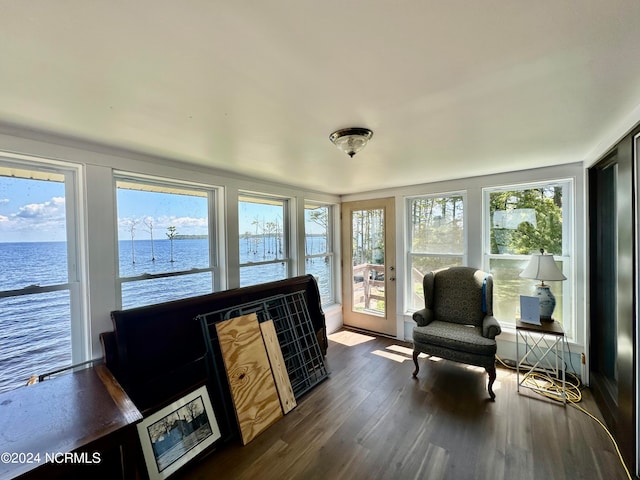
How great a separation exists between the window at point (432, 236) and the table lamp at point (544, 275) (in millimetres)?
861

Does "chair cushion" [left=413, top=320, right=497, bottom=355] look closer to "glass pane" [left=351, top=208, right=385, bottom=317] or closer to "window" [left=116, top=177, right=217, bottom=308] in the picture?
"glass pane" [left=351, top=208, right=385, bottom=317]

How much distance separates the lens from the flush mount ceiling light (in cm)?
177

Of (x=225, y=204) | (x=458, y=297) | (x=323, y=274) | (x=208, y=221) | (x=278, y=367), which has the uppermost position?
(x=225, y=204)

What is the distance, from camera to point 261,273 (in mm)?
3451

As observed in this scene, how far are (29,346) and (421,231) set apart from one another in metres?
4.15

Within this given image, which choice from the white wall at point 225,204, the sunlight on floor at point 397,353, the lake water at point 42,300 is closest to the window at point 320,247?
the white wall at point 225,204

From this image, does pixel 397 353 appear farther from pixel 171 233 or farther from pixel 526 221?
pixel 171 233

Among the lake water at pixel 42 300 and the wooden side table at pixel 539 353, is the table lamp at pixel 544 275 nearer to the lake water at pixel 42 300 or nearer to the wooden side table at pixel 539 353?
the wooden side table at pixel 539 353

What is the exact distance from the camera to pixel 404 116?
1.61 m

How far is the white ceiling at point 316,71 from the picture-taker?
87 centimetres

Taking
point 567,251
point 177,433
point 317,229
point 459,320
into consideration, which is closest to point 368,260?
point 317,229

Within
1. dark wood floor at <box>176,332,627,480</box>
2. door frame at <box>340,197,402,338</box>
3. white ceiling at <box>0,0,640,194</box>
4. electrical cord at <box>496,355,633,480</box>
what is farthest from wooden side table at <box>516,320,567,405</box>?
white ceiling at <box>0,0,640,194</box>

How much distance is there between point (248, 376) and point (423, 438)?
1.47m

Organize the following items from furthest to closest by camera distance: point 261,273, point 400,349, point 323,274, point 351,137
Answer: point 323,274 → point 400,349 → point 261,273 → point 351,137
